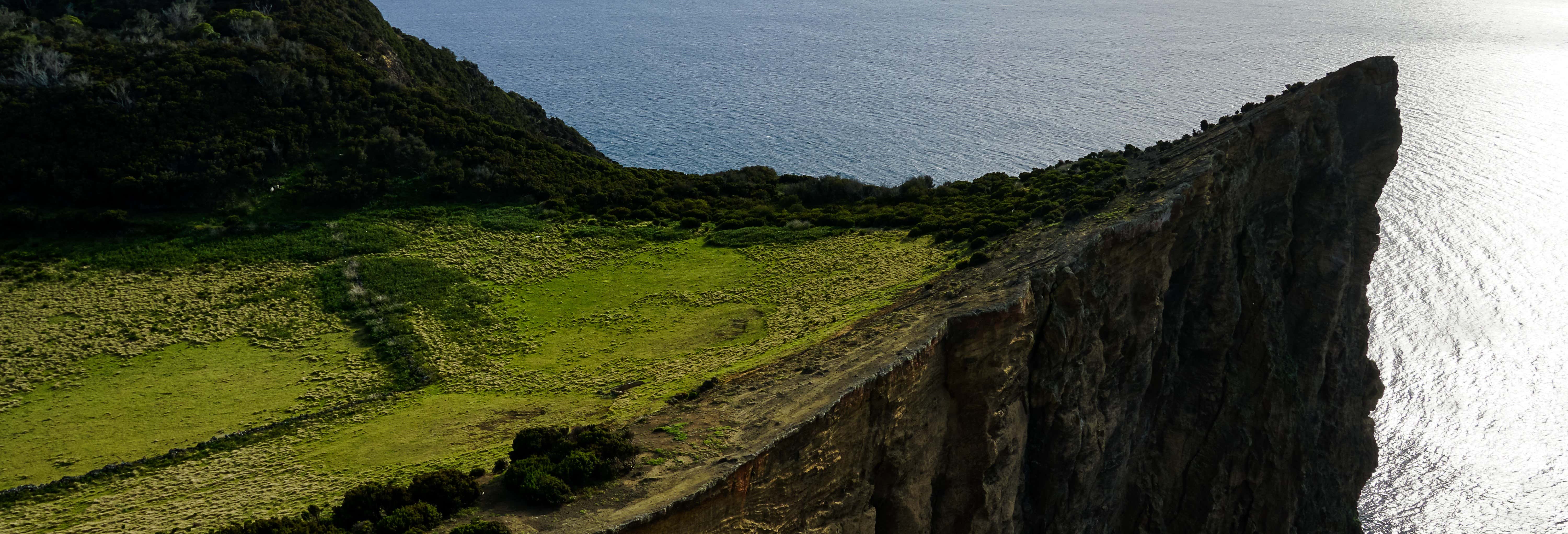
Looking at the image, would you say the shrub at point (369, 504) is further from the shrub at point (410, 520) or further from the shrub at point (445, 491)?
Answer: the shrub at point (410, 520)

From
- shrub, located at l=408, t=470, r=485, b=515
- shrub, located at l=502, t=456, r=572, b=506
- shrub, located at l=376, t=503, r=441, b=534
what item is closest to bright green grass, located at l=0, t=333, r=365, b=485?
shrub, located at l=408, t=470, r=485, b=515

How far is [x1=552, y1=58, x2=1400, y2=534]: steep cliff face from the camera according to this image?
2931cm

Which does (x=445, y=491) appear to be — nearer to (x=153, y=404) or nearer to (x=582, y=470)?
(x=582, y=470)

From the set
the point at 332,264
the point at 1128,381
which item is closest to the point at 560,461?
the point at 332,264

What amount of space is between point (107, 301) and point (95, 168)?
38.8 ft

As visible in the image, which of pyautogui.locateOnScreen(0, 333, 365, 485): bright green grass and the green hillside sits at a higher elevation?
the green hillside

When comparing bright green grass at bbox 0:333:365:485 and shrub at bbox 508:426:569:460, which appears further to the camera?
bright green grass at bbox 0:333:365:485

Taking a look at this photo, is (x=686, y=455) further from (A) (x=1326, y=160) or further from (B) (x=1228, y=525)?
(A) (x=1326, y=160)

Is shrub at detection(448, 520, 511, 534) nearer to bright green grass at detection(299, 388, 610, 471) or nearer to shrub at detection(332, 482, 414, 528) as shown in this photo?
shrub at detection(332, 482, 414, 528)

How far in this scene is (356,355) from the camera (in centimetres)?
3775

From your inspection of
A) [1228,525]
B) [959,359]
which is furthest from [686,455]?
[1228,525]

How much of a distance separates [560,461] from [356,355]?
15478 mm

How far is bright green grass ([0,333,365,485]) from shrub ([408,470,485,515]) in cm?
1049

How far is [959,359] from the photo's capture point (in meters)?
33.1
